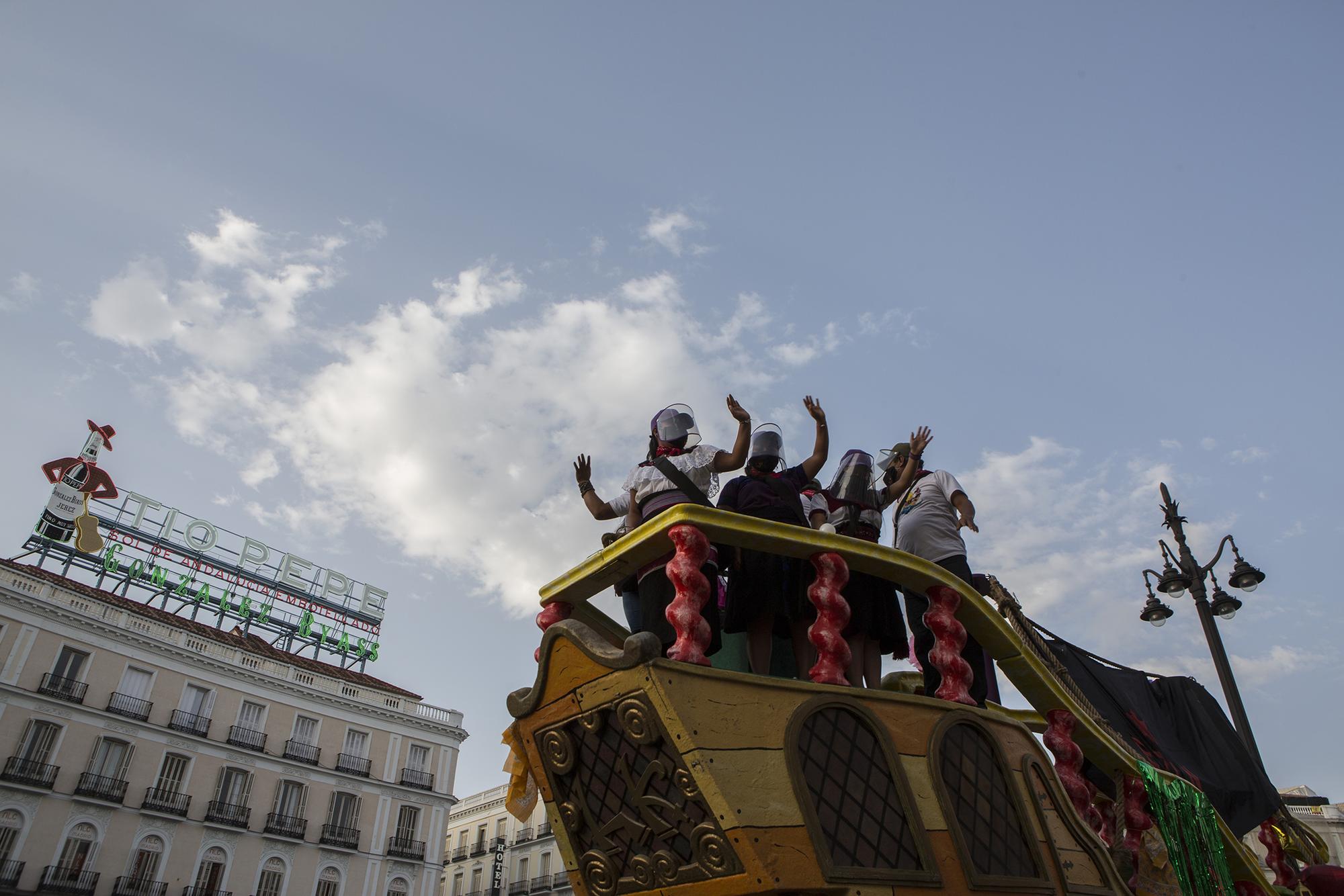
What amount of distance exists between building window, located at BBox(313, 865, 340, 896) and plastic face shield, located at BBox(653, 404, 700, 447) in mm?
32386

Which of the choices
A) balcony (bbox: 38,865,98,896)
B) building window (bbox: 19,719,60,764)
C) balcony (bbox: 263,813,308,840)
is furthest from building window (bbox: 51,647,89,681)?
balcony (bbox: 263,813,308,840)

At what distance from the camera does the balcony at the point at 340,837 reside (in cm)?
3048

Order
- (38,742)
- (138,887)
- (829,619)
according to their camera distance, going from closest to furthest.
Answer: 1. (829,619)
2. (38,742)
3. (138,887)

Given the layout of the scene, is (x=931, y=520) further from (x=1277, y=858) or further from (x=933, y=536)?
(x=1277, y=858)

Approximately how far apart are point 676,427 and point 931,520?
1650 millimetres

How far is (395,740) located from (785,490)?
1363 inches

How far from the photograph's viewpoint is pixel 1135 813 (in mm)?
4871

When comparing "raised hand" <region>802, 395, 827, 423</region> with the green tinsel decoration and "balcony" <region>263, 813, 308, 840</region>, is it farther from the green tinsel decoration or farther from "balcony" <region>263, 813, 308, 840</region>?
"balcony" <region>263, 813, 308, 840</region>

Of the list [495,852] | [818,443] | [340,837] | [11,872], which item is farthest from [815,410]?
[495,852]

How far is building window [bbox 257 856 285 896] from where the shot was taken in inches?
1131

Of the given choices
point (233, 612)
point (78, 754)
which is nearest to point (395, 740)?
point (233, 612)

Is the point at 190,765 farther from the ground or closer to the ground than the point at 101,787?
farther from the ground

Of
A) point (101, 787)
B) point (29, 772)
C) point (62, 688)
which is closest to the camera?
point (29, 772)

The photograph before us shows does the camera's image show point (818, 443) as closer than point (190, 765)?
Yes
